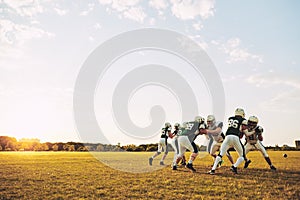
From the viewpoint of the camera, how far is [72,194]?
8.31m

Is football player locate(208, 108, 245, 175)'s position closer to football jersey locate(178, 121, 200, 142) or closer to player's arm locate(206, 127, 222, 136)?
player's arm locate(206, 127, 222, 136)

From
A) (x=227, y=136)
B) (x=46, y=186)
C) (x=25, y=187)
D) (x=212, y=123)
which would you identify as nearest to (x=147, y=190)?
(x=46, y=186)

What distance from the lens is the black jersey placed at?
12.0 meters

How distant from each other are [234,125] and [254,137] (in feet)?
7.90

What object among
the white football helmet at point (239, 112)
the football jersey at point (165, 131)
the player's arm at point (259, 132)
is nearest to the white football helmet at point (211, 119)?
the white football helmet at point (239, 112)

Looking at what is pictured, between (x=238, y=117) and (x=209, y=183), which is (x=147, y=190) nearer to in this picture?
(x=209, y=183)

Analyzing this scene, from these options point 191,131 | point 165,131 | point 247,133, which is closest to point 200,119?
point 191,131

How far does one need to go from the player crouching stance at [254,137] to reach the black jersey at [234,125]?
138 cm

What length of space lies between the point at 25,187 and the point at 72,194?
2253mm

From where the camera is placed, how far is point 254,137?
45.4 ft

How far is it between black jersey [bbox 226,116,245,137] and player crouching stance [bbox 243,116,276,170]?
4.53ft

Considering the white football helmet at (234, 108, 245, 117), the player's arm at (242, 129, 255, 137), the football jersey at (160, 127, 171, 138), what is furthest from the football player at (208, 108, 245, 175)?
the football jersey at (160, 127, 171, 138)

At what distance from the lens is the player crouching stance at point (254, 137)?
44.1 feet

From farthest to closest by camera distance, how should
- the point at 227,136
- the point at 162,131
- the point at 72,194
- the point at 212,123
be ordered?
the point at 162,131
the point at 212,123
the point at 227,136
the point at 72,194
